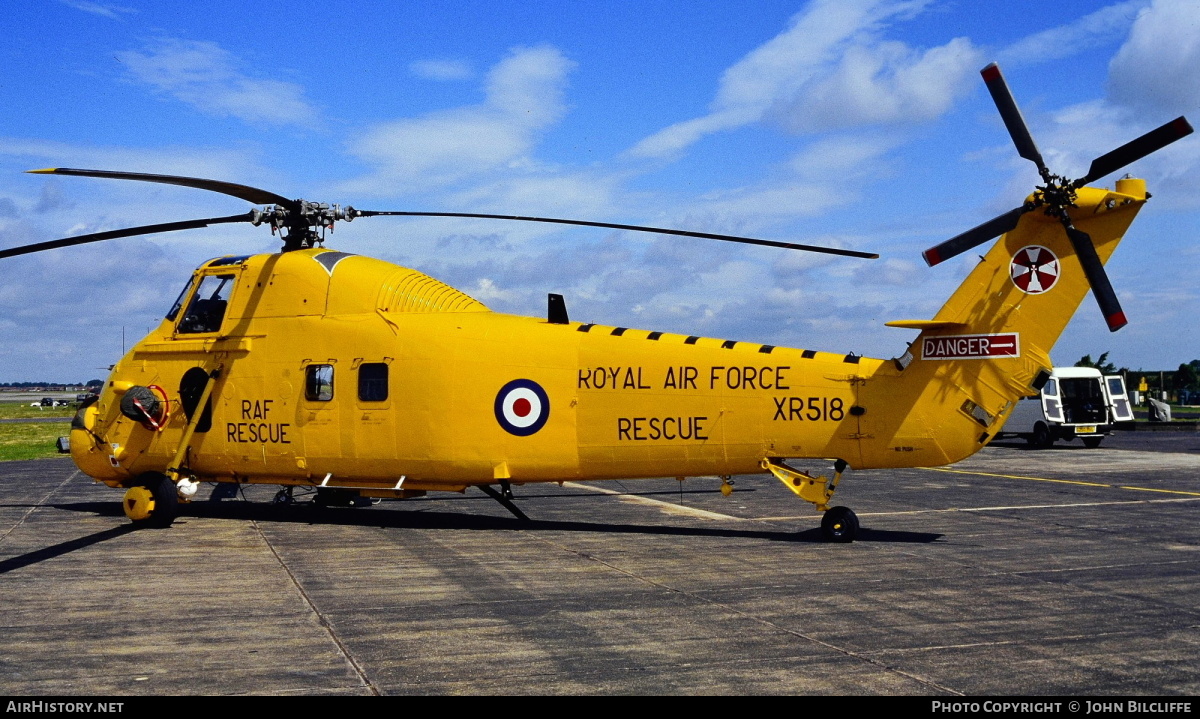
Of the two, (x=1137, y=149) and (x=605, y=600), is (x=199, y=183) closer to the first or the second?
(x=605, y=600)

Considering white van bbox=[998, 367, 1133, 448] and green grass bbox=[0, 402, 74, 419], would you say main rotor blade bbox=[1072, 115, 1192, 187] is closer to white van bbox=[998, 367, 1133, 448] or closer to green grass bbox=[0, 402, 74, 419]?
white van bbox=[998, 367, 1133, 448]

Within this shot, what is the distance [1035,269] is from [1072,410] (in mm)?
27656

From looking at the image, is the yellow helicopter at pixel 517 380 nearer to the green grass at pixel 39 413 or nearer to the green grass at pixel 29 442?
the green grass at pixel 29 442

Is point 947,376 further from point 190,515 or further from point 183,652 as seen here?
point 190,515

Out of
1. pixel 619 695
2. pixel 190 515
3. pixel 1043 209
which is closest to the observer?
pixel 619 695

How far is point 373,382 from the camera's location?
15938 millimetres

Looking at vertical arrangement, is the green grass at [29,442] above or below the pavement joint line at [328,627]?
above

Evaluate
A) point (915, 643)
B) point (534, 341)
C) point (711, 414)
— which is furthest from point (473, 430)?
point (915, 643)

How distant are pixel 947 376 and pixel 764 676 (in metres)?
7.93

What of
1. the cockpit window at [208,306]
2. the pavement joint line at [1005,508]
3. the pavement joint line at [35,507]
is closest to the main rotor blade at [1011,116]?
the pavement joint line at [1005,508]

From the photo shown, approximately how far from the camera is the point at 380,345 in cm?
1596

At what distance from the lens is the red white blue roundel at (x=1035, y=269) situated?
13.5m

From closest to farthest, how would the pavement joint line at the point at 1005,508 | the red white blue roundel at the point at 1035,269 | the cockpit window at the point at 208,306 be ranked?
1. the red white blue roundel at the point at 1035,269
2. the cockpit window at the point at 208,306
3. the pavement joint line at the point at 1005,508

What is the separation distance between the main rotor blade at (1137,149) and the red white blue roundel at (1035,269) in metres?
1.08
